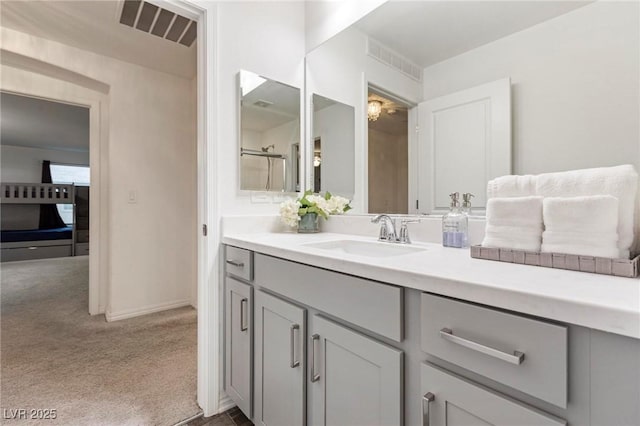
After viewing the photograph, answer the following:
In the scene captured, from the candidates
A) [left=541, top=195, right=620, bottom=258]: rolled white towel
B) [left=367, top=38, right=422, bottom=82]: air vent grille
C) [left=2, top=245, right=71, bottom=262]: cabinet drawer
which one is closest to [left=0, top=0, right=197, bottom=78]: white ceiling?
[left=367, top=38, right=422, bottom=82]: air vent grille

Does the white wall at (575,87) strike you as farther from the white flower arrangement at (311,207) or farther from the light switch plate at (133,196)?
the light switch plate at (133,196)

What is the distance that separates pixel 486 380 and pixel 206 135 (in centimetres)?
145

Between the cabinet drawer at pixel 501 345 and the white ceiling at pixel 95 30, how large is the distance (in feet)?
8.15

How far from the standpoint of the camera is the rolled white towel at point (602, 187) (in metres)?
0.67

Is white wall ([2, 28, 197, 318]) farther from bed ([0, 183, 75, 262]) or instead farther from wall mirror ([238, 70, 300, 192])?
bed ([0, 183, 75, 262])

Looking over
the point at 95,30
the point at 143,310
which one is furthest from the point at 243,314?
the point at 95,30

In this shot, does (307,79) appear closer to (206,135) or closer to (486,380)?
(206,135)

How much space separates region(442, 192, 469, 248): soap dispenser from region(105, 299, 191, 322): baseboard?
2.78 m

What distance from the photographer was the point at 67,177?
A: 7090mm

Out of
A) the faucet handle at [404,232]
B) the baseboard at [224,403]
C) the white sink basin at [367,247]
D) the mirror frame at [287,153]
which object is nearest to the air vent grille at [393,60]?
the mirror frame at [287,153]

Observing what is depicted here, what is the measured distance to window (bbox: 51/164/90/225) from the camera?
6.89 meters

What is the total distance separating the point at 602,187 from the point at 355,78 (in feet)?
4.20

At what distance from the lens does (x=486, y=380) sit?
581 millimetres

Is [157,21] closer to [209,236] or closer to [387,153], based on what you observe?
[209,236]
